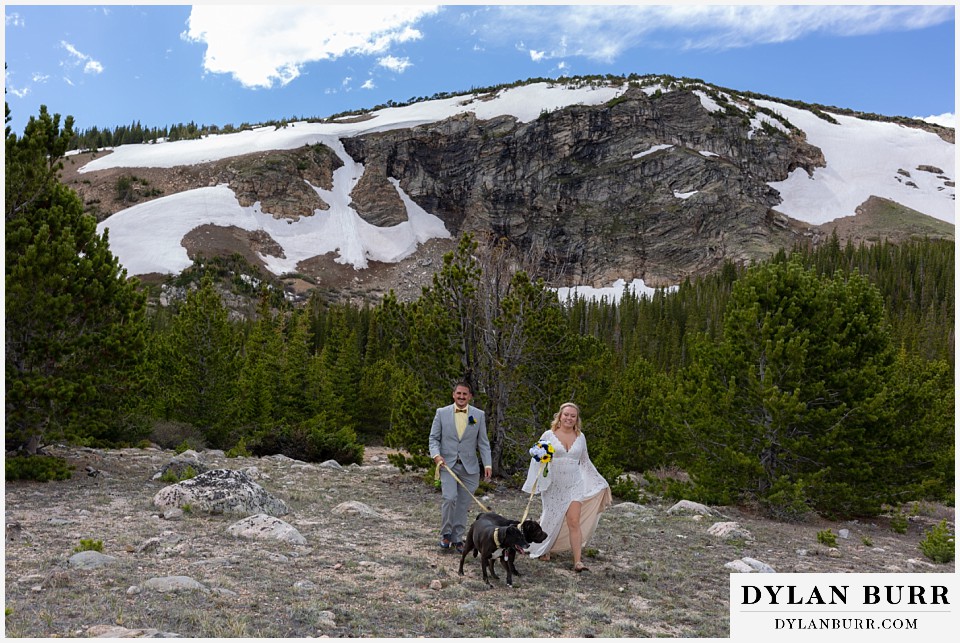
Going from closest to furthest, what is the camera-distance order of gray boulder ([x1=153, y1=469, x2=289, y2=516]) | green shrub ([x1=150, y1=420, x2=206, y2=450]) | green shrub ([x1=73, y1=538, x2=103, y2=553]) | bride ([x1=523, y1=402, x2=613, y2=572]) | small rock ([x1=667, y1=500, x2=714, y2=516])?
1. green shrub ([x1=73, y1=538, x2=103, y2=553])
2. bride ([x1=523, y1=402, x2=613, y2=572])
3. gray boulder ([x1=153, y1=469, x2=289, y2=516])
4. small rock ([x1=667, y1=500, x2=714, y2=516])
5. green shrub ([x1=150, y1=420, x2=206, y2=450])

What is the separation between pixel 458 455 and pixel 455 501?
554 mm

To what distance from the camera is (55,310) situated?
34.2 ft

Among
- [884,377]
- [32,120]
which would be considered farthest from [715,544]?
[32,120]

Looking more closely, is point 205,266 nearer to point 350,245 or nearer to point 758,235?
point 350,245

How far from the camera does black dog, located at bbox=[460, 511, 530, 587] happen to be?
6.07 meters

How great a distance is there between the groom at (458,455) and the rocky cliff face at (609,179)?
4759 inches

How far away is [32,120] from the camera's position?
1101cm

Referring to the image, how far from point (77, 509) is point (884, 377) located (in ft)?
49.9

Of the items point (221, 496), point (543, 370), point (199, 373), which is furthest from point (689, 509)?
point (199, 373)

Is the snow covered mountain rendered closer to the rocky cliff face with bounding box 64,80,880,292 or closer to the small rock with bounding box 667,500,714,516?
the rocky cliff face with bounding box 64,80,880,292

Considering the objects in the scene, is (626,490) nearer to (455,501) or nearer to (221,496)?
(455,501)

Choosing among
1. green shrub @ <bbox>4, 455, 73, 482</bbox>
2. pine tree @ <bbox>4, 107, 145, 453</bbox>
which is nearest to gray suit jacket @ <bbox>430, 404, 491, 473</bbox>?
pine tree @ <bbox>4, 107, 145, 453</bbox>

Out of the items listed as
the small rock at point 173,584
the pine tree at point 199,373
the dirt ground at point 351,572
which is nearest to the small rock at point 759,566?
the dirt ground at point 351,572

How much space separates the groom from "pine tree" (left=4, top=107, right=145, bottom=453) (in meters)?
6.94
